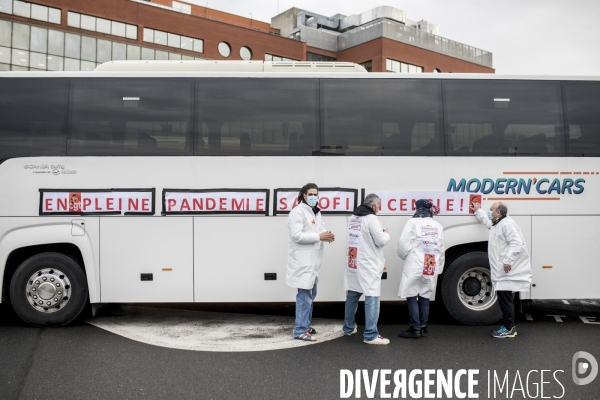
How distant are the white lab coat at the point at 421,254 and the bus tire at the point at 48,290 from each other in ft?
14.4

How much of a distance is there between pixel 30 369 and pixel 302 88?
4.86 m

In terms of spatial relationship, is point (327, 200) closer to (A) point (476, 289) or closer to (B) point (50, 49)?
(A) point (476, 289)

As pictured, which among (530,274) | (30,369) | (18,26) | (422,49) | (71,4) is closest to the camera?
(30,369)

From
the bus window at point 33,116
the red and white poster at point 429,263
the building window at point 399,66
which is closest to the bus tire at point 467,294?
the red and white poster at point 429,263

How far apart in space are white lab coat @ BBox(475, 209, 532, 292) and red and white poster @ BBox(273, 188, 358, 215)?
1.91 meters

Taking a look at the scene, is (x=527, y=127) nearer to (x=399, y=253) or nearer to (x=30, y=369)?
(x=399, y=253)

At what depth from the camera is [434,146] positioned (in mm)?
8148

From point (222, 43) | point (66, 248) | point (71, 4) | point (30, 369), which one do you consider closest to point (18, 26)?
point (71, 4)

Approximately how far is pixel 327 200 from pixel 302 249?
3.83 feet

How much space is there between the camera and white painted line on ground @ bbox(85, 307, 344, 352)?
7.21 m

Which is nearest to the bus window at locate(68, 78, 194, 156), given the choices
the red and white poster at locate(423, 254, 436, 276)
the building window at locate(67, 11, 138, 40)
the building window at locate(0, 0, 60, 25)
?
the red and white poster at locate(423, 254, 436, 276)

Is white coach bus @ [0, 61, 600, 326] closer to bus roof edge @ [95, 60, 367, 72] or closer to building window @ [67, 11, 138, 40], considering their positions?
bus roof edge @ [95, 60, 367, 72]

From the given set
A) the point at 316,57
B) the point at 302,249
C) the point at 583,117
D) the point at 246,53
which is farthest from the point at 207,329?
the point at 316,57

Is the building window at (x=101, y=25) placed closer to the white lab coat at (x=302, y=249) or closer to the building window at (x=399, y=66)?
the building window at (x=399, y=66)
